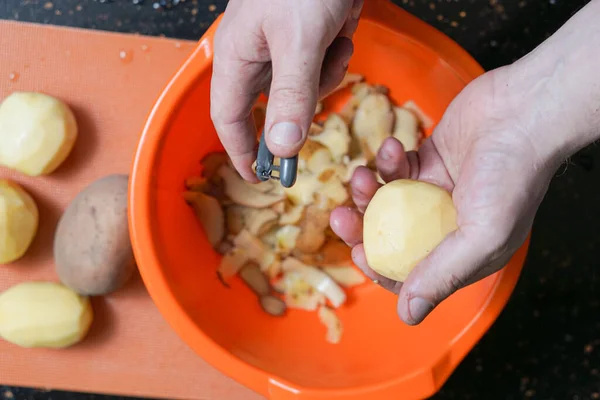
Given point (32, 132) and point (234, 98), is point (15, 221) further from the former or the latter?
point (234, 98)

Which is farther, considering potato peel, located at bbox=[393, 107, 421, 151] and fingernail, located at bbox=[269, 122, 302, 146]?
potato peel, located at bbox=[393, 107, 421, 151]

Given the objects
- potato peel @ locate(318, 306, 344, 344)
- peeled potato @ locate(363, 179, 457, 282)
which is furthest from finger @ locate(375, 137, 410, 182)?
potato peel @ locate(318, 306, 344, 344)

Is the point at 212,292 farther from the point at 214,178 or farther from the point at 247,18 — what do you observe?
the point at 247,18

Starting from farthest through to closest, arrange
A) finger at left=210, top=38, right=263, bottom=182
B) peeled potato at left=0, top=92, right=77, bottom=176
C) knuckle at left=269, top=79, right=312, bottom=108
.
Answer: peeled potato at left=0, top=92, right=77, bottom=176 → finger at left=210, top=38, right=263, bottom=182 → knuckle at left=269, top=79, right=312, bottom=108

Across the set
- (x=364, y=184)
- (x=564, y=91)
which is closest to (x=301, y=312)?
(x=364, y=184)

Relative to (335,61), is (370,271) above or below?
below

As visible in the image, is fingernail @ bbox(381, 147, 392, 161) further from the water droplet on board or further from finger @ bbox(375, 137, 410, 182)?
the water droplet on board
